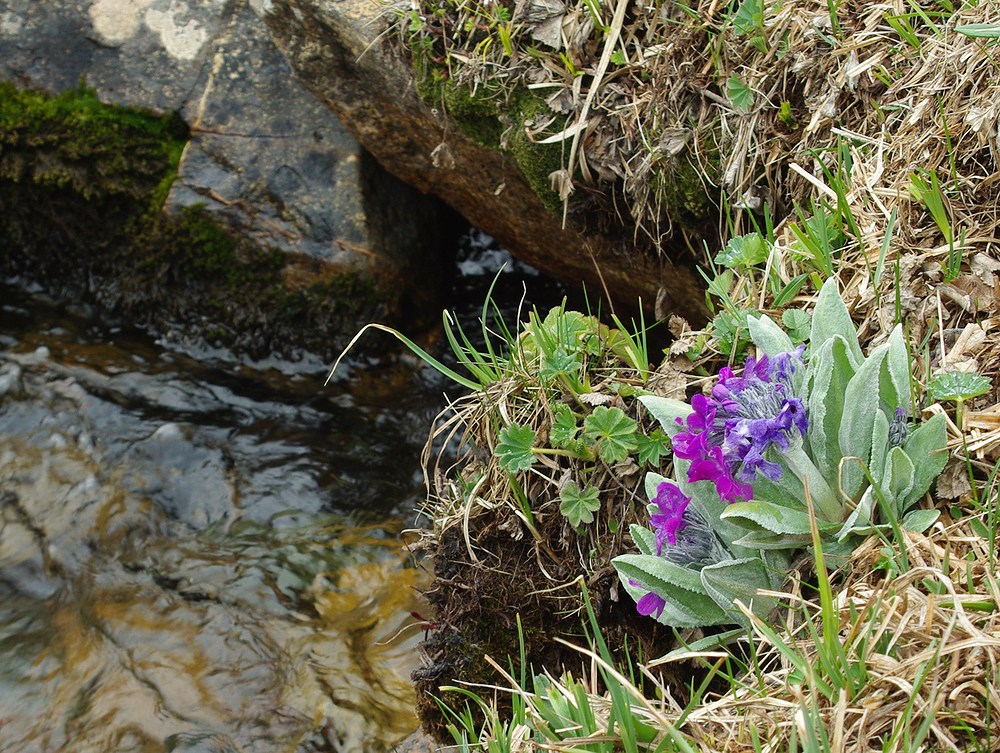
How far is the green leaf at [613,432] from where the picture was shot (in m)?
2.28


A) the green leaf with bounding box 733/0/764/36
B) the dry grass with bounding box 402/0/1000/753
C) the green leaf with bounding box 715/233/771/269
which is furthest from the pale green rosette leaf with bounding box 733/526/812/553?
the green leaf with bounding box 733/0/764/36

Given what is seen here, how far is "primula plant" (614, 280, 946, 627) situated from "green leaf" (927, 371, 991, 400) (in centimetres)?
6

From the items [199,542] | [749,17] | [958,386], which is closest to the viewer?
[958,386]

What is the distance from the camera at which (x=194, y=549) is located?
3969 mm

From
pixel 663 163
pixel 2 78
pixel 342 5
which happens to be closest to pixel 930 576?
pixel 663 163

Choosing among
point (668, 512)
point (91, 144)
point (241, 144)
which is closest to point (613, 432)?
point (668, 512)

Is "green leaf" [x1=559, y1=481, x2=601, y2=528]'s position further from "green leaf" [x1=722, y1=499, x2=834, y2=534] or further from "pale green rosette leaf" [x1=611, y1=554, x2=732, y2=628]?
"green leaf" [x1=722, y1=499, x2=834, y2=534]

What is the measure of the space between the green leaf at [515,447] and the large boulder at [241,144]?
2521 mm

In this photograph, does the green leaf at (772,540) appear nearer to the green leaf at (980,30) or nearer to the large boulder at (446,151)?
the green leaf at (980,30)

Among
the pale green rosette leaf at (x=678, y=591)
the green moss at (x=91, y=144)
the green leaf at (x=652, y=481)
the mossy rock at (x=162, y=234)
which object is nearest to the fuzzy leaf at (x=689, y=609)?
the pale green rosette leaf at (x=678, y=591)

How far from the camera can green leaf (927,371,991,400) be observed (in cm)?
183

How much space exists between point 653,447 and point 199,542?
257cm

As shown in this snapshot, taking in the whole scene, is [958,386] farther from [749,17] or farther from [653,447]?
[749,17]

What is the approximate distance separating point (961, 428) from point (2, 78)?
17.1 ft
